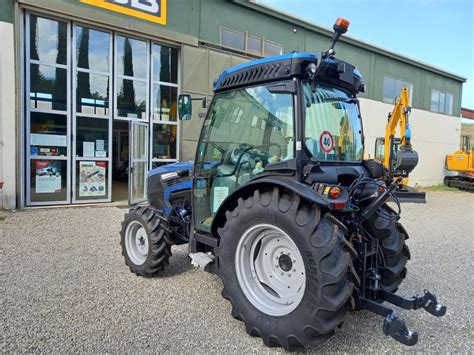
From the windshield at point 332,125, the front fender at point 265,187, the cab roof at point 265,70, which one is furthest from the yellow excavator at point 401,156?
the cab roof at point 265,70

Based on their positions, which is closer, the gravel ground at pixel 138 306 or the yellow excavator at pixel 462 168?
the gravel ground at pixel 138 306

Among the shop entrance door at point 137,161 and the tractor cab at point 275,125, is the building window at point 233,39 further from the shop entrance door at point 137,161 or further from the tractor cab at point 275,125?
the tractor cab at point 275,125

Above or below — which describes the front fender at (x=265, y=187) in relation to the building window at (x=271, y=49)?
below

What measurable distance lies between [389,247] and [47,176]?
8079 millimetres

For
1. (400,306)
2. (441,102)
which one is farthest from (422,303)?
(441,102)

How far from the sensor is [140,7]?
30.7ft

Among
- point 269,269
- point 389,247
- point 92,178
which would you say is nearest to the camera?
point 269,269

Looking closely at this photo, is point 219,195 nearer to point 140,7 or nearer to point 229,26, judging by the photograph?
point 140,7

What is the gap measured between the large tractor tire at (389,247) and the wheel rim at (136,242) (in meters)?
2.62

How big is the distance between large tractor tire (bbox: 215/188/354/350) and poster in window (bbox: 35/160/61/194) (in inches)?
278

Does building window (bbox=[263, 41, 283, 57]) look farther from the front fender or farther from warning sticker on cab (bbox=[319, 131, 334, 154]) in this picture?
the front fender

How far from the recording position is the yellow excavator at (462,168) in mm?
18109

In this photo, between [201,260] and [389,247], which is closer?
[389,247]

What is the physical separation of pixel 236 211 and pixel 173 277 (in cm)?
180
